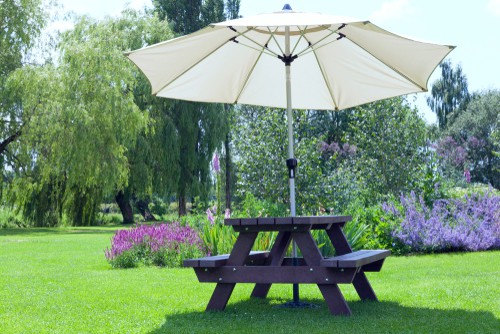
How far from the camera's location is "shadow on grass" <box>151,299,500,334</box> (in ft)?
16.1

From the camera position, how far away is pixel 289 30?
6.53 meters

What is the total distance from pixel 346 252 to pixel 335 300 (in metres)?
0.92

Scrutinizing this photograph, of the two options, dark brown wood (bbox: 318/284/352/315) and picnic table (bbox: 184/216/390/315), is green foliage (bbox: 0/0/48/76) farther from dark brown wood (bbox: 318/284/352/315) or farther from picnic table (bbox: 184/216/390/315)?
dark brown wood (bbox: 318/284/352/315)

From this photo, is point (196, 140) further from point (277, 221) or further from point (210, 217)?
point (277, 221)

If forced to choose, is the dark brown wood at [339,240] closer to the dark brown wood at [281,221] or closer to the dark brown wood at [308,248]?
the dark brown wood at [281,221]

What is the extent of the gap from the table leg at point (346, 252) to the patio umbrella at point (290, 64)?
0.48 metres


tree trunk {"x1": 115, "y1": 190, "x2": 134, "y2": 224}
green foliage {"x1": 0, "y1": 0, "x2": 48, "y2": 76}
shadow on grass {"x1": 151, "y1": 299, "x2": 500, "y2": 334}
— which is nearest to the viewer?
shadow on grass {"x1": 151, "y1": 299, "x2": 500, "y2": 334}

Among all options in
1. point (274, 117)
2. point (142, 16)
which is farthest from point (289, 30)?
point (142, 16)

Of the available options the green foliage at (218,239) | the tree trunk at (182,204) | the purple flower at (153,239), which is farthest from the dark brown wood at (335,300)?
the tree trunk at (182,204)

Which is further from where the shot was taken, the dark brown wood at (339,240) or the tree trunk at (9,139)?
the tree trunk at (9,139)

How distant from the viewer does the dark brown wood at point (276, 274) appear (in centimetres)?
532

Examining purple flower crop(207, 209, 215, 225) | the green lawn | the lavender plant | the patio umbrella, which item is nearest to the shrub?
purple flower crop(207, 209, 215, 225)

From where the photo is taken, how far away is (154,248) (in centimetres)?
1048

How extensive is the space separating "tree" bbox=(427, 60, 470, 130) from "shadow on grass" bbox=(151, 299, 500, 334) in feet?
146
